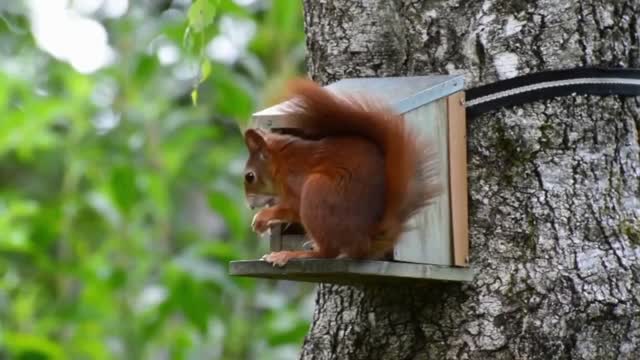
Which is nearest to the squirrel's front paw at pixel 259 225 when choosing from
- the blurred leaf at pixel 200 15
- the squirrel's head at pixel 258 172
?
the squirrel's head at pixel 258 172

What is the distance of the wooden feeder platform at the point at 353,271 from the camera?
2.27 meters

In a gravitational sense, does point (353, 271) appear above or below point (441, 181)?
below

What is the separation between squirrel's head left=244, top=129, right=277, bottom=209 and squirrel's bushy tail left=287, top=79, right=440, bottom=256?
0.36 ft

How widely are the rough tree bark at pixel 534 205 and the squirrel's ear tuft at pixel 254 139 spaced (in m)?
0.32

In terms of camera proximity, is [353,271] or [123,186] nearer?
[353,271]

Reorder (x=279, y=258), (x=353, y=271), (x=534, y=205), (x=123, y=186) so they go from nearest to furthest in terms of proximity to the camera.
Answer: (x=353, y=271)
(x=279, y=258)
(x=534, y=205)
(x=123, y=186)

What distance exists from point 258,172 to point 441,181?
0.33 meters

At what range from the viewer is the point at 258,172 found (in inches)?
98.3

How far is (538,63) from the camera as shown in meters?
2.50

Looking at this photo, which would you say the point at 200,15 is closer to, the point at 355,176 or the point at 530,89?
the point at 355,176

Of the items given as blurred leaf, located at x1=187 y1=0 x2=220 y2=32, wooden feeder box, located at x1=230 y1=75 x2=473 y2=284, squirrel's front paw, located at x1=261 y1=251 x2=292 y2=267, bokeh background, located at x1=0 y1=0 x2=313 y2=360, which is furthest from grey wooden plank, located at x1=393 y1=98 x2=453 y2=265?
bokeh background, located at x1=0 y1=0 x2=313 y2=360

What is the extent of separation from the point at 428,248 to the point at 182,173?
2.25 m

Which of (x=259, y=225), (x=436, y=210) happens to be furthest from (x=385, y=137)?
(x=259, y=225)

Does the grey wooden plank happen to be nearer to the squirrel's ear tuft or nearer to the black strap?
the black strap
